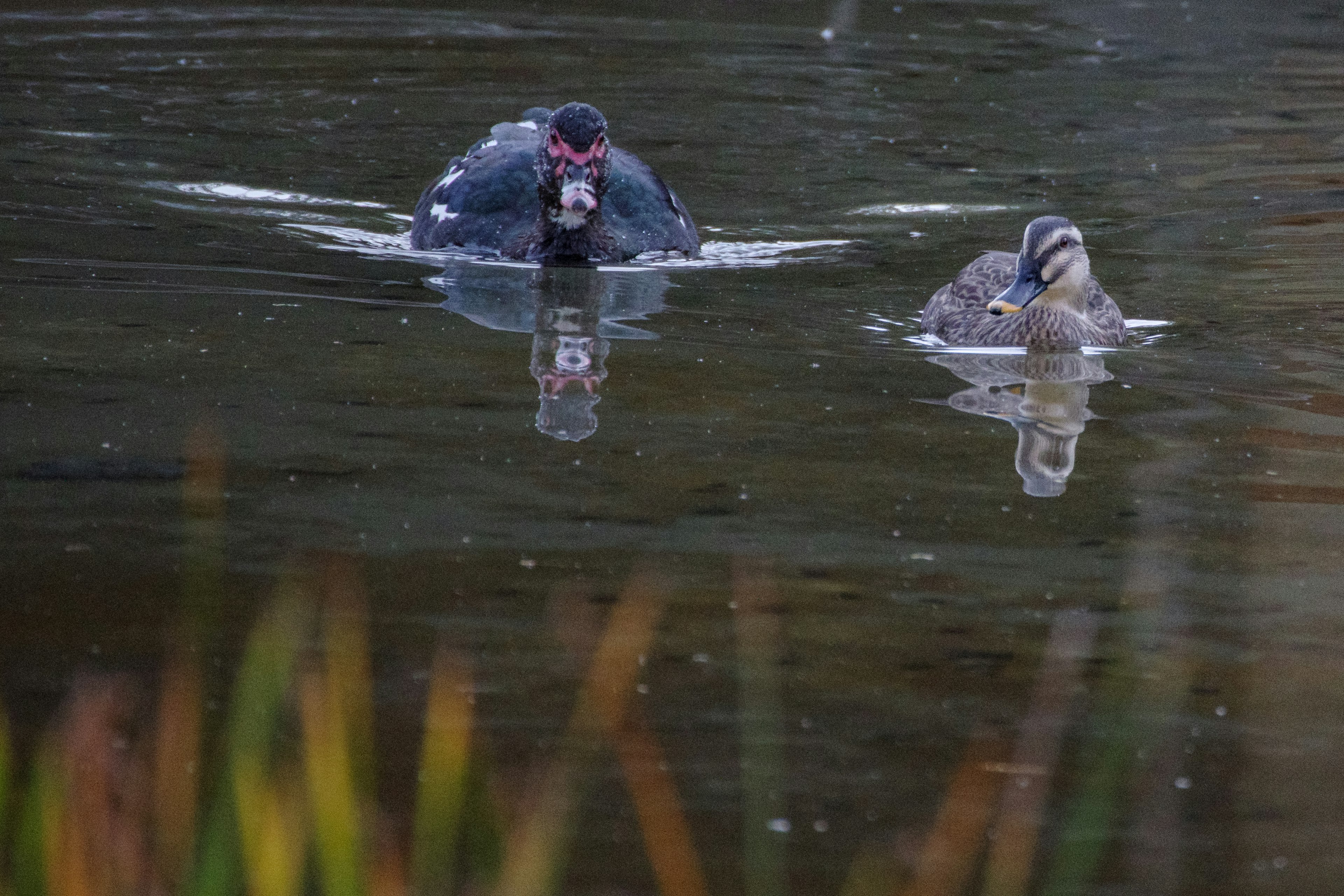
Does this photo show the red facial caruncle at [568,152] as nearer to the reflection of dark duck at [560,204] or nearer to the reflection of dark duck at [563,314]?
the reflection of dark duck at [560,204]

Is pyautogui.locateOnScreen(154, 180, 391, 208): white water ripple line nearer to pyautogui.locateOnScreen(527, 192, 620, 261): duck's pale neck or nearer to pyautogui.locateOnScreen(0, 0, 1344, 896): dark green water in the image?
pyautogui.locateOnScreen(0, 0, 1344, 896): dark green water

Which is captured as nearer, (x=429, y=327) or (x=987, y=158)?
(x=429, y=327)

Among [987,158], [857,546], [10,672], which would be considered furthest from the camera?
[987,158]

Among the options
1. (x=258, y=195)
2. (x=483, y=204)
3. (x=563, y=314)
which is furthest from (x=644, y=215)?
(x=258, y=195)

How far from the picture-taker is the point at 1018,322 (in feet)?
28.8

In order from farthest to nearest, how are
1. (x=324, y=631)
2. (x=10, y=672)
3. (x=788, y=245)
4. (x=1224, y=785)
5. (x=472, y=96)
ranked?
(x=472, y=96)
(x=788, y=245)
(x=324, y=631)
(x=10, y=672)
(x=1224, y=785)

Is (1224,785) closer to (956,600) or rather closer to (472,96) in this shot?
(956,600)

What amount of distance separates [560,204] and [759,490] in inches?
169

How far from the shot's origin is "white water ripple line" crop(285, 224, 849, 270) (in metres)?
10.3

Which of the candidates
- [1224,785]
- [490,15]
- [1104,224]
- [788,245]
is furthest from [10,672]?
[490,15]

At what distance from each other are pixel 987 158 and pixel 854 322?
183 inches

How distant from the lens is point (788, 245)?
35.2 ft

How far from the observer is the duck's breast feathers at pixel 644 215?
1054 cm

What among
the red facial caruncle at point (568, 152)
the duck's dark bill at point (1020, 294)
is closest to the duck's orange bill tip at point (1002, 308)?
the duck's dark bill at point (1020, 294)
